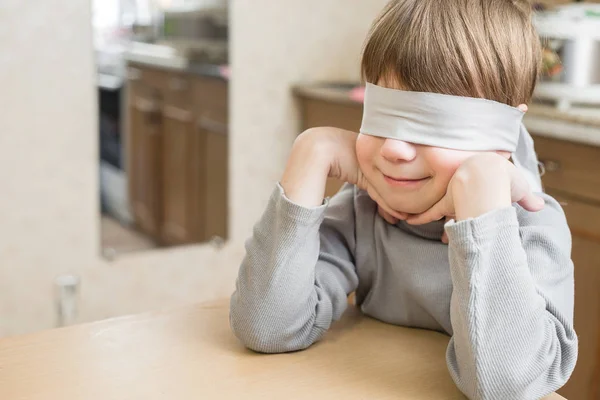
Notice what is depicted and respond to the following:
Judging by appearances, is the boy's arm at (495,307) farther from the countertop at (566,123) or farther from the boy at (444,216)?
the countertop at (566,123)

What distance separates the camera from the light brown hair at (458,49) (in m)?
0.76

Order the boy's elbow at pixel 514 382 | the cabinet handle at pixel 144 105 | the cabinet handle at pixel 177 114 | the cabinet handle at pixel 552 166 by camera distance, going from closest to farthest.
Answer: the boy's elbow at pixel 514 382 < the cabinet handle at pixel 552 166 < the cabinet handle at pixel 144 105 < the cabinet handle at pixel 177 114

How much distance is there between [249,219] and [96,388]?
2003 mm

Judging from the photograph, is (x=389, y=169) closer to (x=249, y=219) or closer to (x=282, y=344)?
(x=282, y=344)

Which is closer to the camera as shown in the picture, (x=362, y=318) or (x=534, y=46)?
(x=534, y=46)

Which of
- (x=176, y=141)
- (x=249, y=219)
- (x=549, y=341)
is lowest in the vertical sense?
(x=249, y=219)

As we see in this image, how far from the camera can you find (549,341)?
72 cm

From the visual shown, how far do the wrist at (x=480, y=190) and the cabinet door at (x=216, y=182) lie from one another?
6.27 feet

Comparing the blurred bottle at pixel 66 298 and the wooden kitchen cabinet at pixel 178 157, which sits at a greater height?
the wooden kitchen cabinet at pixel 178 157

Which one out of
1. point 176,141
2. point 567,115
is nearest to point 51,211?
point 176,141

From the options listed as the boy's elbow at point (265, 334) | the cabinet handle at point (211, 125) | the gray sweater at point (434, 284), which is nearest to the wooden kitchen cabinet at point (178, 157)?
the cabinet handle at point (211, 125)

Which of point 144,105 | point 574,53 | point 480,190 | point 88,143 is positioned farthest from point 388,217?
point 144,105

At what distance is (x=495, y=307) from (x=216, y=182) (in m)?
1.99

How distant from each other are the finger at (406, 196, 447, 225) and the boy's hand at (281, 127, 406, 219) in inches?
0.5
